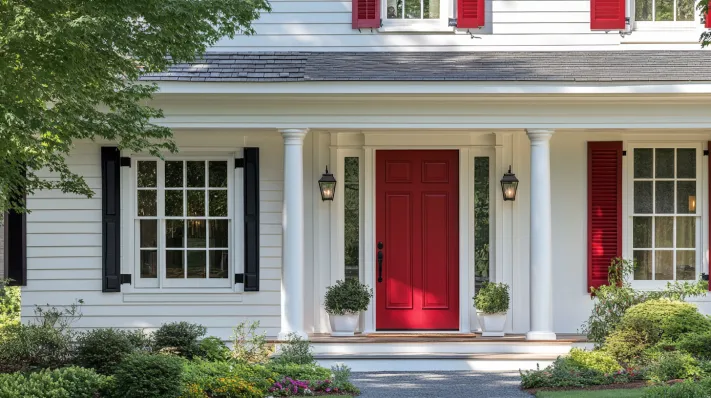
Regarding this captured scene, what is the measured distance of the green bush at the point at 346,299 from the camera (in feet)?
38.2

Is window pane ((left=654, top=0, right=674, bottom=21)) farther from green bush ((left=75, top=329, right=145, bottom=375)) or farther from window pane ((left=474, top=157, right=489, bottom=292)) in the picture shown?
green bush ((left=75, top=329, right=145, bottom=375))

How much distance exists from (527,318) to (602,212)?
166 centimetres

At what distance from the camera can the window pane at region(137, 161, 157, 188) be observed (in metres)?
12.1

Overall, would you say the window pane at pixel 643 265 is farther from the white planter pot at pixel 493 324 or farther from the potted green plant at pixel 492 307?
the white planter pot at pixel 493 324

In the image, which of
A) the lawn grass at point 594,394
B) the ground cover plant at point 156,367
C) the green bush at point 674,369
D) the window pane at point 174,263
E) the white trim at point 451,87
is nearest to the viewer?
the ground cover plant at point 156,367

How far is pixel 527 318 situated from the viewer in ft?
40.0

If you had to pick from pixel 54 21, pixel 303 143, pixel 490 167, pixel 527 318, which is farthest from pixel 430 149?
pixel 54 21

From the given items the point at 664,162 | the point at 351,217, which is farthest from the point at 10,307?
the point at 664,162

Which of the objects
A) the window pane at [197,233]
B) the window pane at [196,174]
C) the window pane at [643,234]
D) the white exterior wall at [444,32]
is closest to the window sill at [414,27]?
the white exterior wall at [444,32]

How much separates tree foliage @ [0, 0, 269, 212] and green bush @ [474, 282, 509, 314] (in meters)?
4.99

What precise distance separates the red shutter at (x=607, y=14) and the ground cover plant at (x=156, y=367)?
18.0ft

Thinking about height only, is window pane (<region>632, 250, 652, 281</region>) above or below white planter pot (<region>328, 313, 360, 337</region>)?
above

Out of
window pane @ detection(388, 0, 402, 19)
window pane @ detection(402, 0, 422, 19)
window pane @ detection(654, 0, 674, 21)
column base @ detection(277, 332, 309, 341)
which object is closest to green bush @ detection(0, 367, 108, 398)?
column base @ detection(277, 332, 309, 341)

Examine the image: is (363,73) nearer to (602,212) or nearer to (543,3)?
(543,3)
